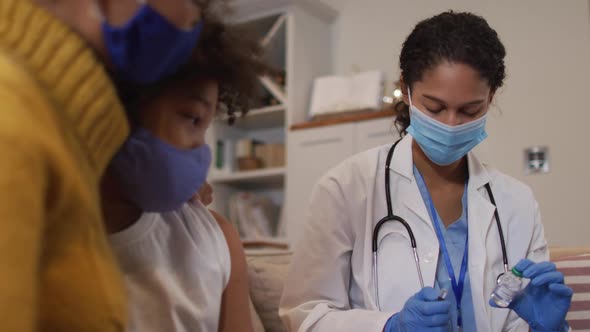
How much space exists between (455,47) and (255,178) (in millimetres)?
2406

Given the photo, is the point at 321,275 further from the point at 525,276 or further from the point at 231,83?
the point at 231,83

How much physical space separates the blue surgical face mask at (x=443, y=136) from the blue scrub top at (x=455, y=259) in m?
Result: 0.09

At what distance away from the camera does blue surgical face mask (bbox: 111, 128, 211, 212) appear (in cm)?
67

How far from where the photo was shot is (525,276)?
1348mm

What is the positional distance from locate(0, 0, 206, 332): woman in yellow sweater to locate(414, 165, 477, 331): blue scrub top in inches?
40.8

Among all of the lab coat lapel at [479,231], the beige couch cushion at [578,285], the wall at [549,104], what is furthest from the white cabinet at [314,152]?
the lab coat lapel at [479,231]

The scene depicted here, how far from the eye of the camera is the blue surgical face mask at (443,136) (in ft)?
4.78

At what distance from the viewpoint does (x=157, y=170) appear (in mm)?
692

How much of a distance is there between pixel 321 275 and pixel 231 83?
78 centimetres

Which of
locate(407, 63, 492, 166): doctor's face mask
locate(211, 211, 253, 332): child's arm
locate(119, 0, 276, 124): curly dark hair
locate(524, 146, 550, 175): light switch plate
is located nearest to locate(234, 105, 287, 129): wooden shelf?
locate(524, 146, 550, 175): light switch plate

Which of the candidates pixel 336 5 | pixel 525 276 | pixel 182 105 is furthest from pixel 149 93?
pixel 336 5

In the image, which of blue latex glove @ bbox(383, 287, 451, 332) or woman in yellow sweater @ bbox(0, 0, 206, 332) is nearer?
woman in yellow sweater @ bbox(0, 0, 206, 332)

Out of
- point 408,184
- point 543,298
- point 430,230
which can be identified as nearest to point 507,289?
point 543,298

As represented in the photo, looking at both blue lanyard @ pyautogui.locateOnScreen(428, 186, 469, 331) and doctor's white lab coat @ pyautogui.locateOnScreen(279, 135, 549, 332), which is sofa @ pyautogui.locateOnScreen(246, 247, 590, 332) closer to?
doctor's white lab coat @ pyautogui.locateOnScreen(279, 135, 549, 332)
